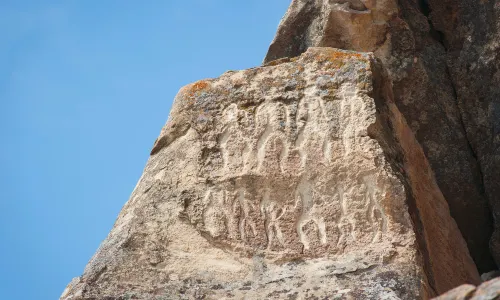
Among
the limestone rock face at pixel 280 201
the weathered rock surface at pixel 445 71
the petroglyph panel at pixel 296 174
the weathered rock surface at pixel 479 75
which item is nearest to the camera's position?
the limestone rock face at pixel 280 201

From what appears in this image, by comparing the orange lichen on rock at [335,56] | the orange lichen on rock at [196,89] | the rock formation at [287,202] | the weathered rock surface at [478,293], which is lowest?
the weathered rock surface at [478,293]

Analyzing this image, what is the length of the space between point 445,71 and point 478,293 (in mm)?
3630

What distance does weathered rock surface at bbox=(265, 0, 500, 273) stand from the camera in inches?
232

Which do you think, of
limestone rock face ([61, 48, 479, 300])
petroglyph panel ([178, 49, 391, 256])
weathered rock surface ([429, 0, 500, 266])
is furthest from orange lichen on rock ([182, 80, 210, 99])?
weathered rock surface ([429, 0, 500, 266])

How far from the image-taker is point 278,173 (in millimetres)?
4418

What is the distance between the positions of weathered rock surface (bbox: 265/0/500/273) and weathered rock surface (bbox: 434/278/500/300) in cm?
306

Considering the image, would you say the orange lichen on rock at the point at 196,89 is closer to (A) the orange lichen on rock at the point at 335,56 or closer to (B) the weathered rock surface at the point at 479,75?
(A) the orange lichen on rock at the point at 335,56

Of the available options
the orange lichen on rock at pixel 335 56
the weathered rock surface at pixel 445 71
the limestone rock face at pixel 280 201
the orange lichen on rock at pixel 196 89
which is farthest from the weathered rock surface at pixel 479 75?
the orange lichen on rock at pixel 196 89

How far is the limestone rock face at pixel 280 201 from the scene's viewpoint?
409cm

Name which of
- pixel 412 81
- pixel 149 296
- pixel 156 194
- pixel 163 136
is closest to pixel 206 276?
pixel 149 296

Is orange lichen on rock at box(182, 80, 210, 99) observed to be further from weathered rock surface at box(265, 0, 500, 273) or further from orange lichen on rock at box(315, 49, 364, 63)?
weathered rock surface at box(265, 0, 500, 273)

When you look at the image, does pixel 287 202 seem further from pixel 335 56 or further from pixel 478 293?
pixel 478 293

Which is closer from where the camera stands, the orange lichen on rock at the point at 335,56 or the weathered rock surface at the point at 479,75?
the orange lichen on rock at the point at 335,56

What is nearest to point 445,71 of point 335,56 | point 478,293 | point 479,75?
point 479,75
